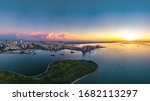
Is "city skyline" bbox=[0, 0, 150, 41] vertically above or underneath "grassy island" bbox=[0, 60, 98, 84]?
above

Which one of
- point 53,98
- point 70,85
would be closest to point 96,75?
point 70,85

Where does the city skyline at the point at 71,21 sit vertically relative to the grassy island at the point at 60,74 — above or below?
above
